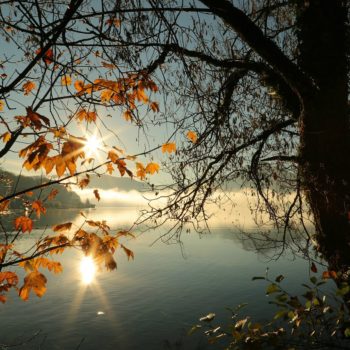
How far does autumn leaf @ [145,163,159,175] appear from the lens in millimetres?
3523

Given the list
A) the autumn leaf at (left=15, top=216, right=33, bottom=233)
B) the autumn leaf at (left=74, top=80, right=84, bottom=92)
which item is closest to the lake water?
the autumn leaf at (left=15, top=216, right=33, bottom=233)

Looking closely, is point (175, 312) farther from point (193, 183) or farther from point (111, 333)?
point (193, 183)

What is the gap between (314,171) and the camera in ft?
14.7

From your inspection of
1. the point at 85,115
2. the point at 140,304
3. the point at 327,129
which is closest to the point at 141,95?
the point at 85,115

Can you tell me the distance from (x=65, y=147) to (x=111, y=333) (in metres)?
18.9

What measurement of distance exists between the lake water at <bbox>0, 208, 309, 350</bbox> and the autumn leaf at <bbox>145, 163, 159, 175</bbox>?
7.83 meters

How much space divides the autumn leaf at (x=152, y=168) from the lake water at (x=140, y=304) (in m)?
7.83

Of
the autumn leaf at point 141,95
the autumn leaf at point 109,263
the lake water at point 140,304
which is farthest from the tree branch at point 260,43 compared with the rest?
the lake water at point 140,304

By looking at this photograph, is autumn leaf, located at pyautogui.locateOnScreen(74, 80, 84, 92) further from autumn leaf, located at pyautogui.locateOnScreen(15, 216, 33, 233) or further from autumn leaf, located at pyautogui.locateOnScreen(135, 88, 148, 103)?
autumn leaf, located at pyautogui.locateOnScreen(15, 216, 33, 233)

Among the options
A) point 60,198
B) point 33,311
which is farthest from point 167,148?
point 60,198

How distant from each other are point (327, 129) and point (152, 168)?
8.42 ft

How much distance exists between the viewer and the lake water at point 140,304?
16938 mm

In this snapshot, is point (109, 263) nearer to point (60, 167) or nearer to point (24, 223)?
point (60, 167)

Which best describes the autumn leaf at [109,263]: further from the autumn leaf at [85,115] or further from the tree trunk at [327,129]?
the tree trunk at [327,129]
